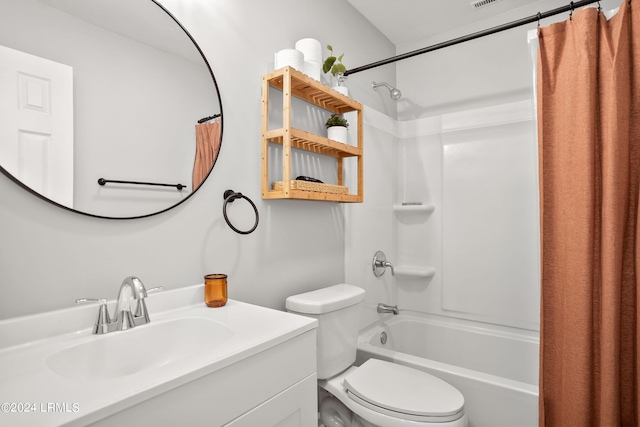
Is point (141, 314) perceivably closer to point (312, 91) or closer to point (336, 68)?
point (312, 91)

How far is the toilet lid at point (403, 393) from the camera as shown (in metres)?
1.20

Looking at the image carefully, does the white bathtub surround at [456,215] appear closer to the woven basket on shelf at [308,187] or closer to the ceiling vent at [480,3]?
the woven basket on shelf at [308,187]

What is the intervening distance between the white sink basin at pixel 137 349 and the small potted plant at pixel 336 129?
110 centimetres

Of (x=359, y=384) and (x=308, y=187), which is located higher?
(x=308, y=187)

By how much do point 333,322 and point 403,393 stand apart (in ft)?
1.27

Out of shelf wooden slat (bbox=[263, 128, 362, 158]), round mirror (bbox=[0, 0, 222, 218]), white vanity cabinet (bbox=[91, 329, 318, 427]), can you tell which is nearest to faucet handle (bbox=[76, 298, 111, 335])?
round mirror (bbox=[0, 0, 222, 218])

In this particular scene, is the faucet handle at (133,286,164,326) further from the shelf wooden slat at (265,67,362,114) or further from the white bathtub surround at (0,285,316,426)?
the shelf wooden slat at (265,67,362,114)

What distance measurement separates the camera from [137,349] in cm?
92

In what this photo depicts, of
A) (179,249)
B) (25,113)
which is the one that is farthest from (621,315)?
(25,113)

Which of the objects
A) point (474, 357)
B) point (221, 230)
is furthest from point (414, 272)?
point (221, 230)

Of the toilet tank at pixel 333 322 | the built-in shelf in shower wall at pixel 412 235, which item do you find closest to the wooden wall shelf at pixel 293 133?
the toilet tank at pixel 333 322

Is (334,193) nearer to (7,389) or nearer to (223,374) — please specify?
(223,374)

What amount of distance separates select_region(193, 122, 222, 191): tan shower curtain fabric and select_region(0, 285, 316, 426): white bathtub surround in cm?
42

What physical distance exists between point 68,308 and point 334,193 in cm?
111
